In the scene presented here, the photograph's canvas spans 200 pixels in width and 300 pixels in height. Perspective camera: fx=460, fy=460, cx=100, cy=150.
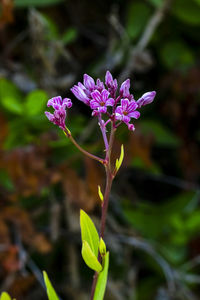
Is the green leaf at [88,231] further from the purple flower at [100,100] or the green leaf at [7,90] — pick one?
the green leaf at [7,90]

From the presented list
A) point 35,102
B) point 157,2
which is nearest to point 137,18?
point 157,2

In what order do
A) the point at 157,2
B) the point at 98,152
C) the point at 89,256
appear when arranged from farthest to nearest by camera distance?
the point at 157,2 → the point at 98,152 → the point at 89,256

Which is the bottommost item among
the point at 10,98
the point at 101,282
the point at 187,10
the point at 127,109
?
the point at 101,282

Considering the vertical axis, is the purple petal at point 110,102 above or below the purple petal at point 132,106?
above

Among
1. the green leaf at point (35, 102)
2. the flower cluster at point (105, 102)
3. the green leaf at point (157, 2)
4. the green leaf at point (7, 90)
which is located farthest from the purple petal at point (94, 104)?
the green leaf at point (157, 2)

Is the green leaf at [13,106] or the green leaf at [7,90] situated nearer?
the green leaf at [13,106]

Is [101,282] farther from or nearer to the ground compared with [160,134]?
nearer to the ground

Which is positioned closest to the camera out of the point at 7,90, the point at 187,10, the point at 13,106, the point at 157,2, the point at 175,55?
the point at 13,106

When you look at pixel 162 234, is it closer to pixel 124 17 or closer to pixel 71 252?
pixel 71 252

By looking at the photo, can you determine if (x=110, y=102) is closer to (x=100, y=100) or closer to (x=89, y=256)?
(x=100, y=100)

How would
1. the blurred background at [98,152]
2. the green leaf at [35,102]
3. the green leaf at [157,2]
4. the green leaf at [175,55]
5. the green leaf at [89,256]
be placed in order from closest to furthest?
the green leaf at [89,256]
the green leaf at [35,102]
the blurred background at [98,152]
the green leaf at [157,2]
the green leaf at [175,55]
